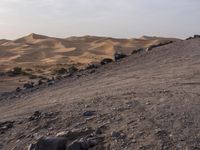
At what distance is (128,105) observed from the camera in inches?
365

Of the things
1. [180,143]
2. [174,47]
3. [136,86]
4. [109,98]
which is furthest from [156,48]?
[180,143]

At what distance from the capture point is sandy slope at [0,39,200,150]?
7.69m

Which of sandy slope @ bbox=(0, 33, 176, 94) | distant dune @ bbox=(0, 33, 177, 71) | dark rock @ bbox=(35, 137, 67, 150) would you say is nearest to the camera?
dark rock @ bbox=(35, 137, 67, 150)

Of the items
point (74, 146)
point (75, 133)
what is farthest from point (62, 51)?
point (74, 146)

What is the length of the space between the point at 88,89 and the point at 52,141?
442cm

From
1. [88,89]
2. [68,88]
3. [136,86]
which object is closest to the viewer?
[136,86]

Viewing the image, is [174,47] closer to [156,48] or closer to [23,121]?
[156,48]

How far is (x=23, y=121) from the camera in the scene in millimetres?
10117

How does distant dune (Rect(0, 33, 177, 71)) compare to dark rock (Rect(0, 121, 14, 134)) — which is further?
distant dune (Rect(0, 33, 177, 71))

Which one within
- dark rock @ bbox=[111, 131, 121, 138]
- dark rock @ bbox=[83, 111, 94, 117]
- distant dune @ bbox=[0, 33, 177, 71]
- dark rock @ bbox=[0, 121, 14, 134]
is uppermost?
dark rock @ bbox=[83, 111, 94, 117]

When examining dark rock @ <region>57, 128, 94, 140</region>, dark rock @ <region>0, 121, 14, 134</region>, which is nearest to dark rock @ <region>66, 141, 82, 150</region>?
dark rock @ <region>57, 128, 94, 140</region>

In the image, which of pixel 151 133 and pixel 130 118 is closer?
pixel 151 133

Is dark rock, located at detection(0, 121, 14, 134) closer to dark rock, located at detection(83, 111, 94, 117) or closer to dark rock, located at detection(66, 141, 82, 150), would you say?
dark rock, located at detection(83, 111, 94, 117)

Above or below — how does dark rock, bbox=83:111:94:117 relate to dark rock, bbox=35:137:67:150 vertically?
above
